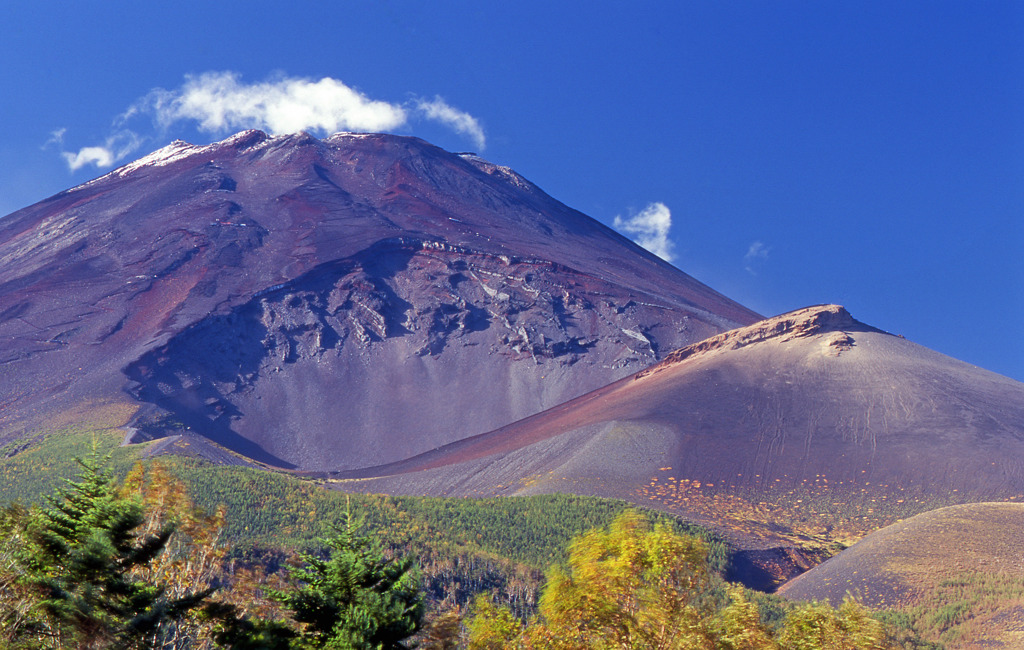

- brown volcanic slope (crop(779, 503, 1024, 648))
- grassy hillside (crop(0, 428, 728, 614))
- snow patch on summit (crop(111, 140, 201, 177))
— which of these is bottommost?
grassy hillside (crop(0, 428, 728, 614))

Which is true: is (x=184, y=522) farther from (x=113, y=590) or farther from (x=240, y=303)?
(x=240, y=303)

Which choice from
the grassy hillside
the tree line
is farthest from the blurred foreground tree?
the grassy hillside

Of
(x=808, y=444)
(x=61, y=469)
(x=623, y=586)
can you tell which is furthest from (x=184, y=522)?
(x=808, y=444)

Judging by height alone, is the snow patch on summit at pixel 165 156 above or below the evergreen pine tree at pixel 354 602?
above

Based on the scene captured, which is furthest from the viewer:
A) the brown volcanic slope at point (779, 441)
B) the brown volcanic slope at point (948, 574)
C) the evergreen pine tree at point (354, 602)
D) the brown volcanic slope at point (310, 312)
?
the brown volcanic slope at point (310, 312)

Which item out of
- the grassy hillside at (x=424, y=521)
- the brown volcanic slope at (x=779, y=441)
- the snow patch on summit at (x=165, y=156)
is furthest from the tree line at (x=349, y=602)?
the snow patch on summit at (x=165, y=156)

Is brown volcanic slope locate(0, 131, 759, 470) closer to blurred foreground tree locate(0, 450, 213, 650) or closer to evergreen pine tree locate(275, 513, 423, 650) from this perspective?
blurred foreground tree locate(0, 450, 213, 650)

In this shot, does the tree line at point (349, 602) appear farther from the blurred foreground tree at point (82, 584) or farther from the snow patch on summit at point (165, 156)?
the snow patch on summit at point (165, 156)
